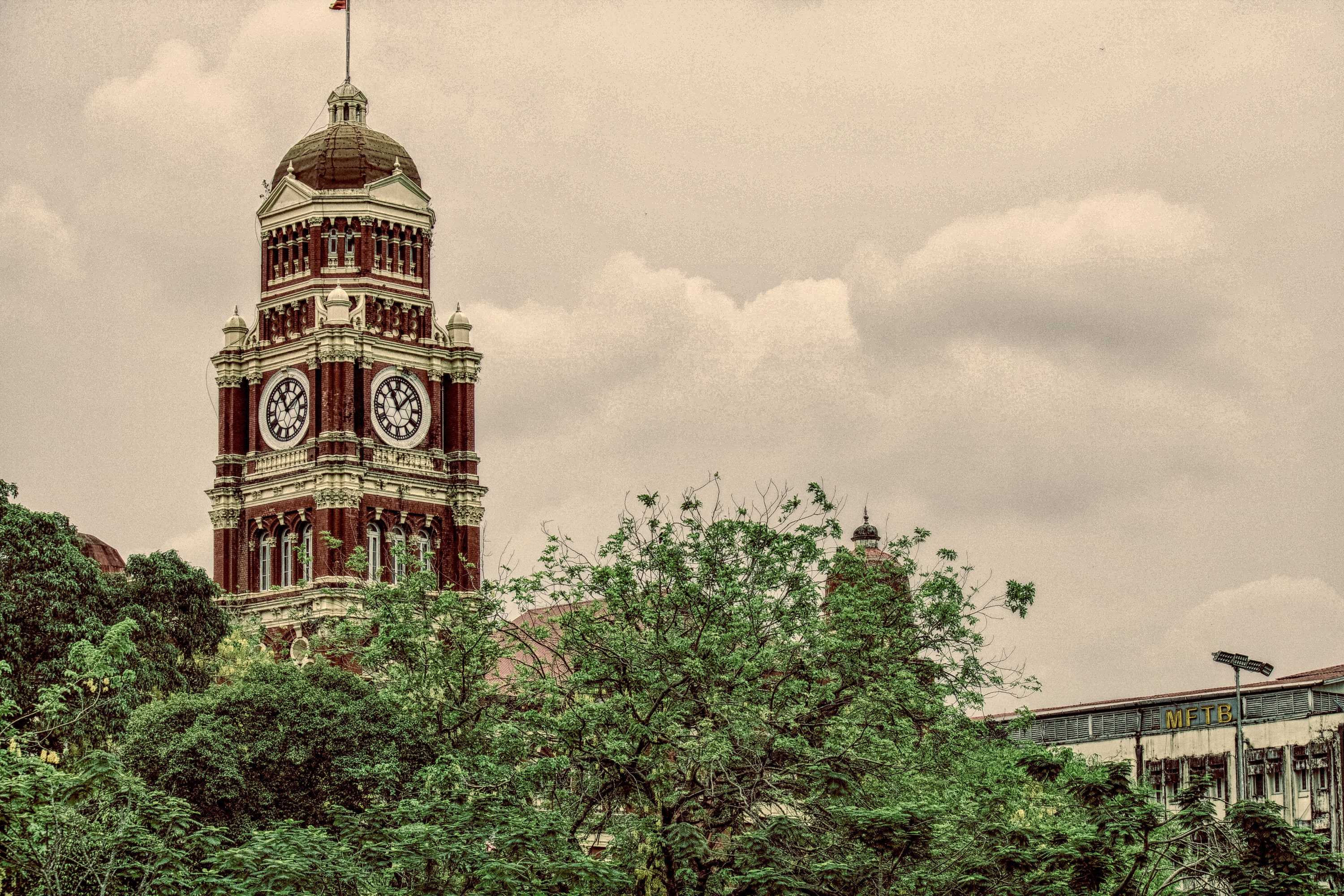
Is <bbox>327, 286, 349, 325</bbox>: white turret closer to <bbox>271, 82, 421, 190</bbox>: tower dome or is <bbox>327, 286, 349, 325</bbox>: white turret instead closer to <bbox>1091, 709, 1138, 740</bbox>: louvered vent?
<bbox>271, 82, 421, 190</bbox>: tower dome

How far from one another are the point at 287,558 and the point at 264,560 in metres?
1.51

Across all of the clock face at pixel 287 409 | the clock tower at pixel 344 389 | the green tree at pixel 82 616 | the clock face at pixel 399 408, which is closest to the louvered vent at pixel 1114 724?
the clock tower at pixel 344 389

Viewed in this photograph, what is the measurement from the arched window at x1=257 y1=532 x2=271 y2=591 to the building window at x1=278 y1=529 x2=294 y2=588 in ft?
2.19

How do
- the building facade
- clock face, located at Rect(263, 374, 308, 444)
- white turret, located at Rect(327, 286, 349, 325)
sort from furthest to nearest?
1. clock face, located at Rect(263, 374, 308, 444)
2. white turret, located at Rect(327, 286, 349, 325)
3. the building facade

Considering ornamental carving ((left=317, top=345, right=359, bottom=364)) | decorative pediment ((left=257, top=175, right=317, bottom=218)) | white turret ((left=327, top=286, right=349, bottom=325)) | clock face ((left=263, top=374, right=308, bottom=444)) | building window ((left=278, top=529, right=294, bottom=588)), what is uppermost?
decorative pediment ((left=257, top=175, right=317, bottom=218))

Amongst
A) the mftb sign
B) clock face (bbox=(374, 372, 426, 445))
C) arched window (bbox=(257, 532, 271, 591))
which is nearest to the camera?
the mftb sign

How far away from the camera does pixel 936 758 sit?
4584cm

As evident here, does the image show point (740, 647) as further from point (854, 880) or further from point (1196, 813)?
point (1196, 813)

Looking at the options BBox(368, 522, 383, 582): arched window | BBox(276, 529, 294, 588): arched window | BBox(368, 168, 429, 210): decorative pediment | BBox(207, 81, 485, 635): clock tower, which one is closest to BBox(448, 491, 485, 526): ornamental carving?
BBox(207, 81, 485, 635): clock tower

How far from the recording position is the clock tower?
104m

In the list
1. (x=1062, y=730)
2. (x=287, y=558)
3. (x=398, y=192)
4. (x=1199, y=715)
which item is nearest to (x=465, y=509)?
(x=287, y=558)

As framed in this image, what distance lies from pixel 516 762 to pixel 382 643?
6.59 m

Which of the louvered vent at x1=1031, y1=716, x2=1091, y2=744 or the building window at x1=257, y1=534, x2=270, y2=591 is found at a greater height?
the building window at x1=257, y1=534, x2=270, y2=591

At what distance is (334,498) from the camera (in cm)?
10219
